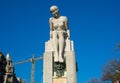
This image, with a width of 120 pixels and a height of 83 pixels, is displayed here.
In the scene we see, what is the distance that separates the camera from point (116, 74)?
45.6 meters

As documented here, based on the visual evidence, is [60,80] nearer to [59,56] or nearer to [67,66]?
[67,66]

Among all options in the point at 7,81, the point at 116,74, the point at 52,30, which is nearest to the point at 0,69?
the point at 7,81

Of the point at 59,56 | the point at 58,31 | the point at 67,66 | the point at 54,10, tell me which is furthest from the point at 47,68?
the point at 54,10

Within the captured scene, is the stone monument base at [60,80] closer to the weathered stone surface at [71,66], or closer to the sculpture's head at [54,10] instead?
the weathered stone surface at [71,66]

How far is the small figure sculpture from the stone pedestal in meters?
0.24

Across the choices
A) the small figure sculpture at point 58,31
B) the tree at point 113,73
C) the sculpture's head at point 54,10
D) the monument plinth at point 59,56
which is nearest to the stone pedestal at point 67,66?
the monument plinth at point 59,56

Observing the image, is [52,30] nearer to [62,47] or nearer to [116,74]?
[62,47]

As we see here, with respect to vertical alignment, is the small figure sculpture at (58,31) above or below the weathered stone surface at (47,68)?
above

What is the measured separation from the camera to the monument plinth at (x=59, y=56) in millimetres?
13445

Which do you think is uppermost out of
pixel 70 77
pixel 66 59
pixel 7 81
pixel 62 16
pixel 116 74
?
pixel 7 81

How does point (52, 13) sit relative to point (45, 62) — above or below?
above

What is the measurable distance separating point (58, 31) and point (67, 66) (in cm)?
185

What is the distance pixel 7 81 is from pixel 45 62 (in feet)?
222

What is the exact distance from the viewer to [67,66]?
44.5 feet
